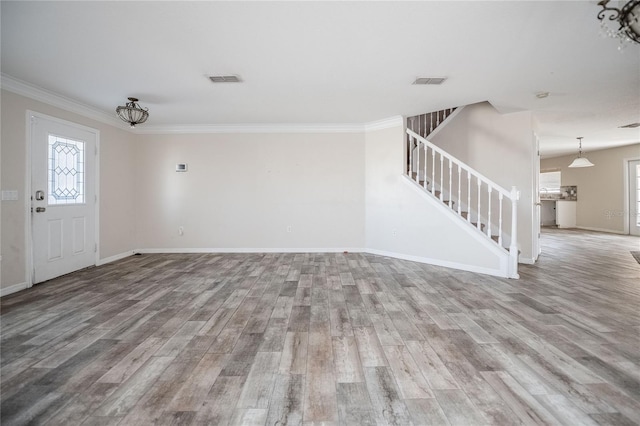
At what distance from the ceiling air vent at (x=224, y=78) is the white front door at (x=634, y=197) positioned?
10648 mm

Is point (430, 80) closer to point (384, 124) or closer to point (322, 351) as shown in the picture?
point (384, 124)

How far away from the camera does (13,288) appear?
12.2ft

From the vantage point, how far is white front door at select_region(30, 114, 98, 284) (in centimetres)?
407

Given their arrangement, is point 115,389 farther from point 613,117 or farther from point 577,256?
point 613,117

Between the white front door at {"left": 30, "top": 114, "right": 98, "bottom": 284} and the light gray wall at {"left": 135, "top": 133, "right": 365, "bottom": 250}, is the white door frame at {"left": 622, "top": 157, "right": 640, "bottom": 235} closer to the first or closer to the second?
the light gray wall at {"left": 135, "top": 133, "right": 365, "bottom": 250}

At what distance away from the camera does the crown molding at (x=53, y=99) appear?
3.69m

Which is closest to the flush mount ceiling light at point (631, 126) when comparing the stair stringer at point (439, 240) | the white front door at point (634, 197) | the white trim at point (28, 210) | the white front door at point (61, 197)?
the white front door at point (634, 197)

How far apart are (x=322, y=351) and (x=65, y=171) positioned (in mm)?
4713

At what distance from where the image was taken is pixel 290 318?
287cm

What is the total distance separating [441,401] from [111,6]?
11.4 ft

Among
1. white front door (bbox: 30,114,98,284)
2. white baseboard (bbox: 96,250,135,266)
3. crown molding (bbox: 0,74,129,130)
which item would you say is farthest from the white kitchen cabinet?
white front door (bbox: 30,114,98,284)

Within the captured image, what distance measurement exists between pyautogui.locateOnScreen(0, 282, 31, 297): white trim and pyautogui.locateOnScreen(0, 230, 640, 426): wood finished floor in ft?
0.43

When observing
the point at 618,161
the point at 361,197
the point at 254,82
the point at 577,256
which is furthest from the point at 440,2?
the point at 618,161

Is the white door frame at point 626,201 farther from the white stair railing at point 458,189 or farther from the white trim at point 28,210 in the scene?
the white trim at point 28,210
